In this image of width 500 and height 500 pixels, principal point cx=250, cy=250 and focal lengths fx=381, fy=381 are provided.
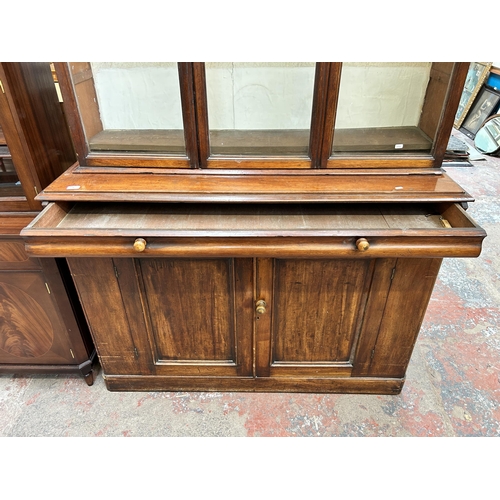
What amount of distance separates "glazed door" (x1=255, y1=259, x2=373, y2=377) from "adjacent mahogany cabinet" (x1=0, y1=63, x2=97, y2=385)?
735 mm

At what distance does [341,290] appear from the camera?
52.3 inches

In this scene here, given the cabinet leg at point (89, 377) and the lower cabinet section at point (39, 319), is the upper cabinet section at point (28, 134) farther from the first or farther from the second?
the cabinet leg at point (89, 377)

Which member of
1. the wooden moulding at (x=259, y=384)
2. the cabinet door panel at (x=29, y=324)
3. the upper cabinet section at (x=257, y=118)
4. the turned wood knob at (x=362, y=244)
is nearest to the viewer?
the turned wood knob at (x=362, y=244)

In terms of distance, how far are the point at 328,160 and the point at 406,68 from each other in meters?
0.40

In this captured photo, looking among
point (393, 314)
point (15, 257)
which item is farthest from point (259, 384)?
point (15, 257)

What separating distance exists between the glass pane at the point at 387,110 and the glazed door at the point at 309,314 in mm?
429

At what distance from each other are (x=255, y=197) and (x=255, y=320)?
0.48 metres

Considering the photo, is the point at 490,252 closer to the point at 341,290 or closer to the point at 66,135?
the point at 341,290

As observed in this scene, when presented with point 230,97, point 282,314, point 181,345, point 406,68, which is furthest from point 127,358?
point 406,68

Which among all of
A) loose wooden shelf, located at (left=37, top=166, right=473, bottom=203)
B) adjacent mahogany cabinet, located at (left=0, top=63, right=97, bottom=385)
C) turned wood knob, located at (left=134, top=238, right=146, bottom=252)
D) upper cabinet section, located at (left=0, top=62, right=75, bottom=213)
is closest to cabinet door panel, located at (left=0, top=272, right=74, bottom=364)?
adjacent mahogany cabinet, located at (left=0, top=63, right=97, bottom=385)

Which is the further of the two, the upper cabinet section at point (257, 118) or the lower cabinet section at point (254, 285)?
the upper cabinet section at point (257, 118)

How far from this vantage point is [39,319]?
4.83ft

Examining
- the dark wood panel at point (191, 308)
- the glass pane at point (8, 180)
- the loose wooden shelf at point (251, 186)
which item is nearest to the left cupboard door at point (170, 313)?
the dark wood panel at point (191, 308)

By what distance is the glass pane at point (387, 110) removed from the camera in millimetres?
1273
